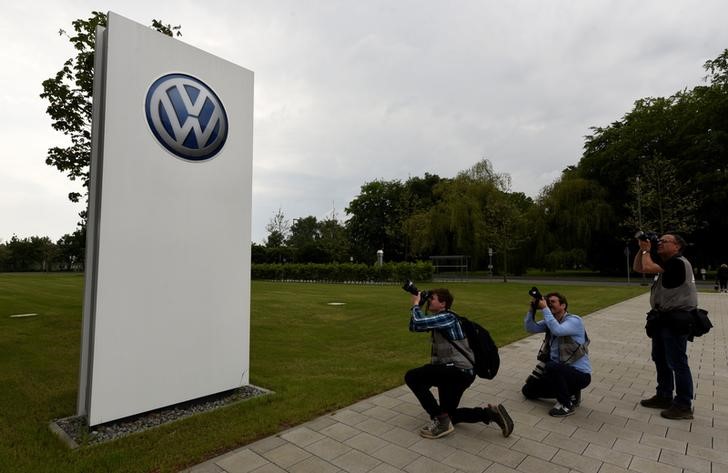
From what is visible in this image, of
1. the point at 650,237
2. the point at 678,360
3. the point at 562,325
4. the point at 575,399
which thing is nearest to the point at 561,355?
the point at 562,325

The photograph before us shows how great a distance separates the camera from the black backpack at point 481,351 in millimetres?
3271

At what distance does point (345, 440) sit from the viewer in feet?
Result: 11.1

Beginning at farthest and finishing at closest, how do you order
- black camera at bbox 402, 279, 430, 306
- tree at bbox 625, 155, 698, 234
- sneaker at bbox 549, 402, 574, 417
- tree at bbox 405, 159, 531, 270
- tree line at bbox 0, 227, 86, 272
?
1. tree line at bbox 0, 227, 86, 272
2. tree at bbox 405, 159, 531, 270
3. tree at bbox 625, 155, 698, 234
4. sneaker at bbox 549, 402, 574, 417
5. black camera at bbox 402, 279, 430, 306

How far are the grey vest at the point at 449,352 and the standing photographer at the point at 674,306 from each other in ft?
6.43

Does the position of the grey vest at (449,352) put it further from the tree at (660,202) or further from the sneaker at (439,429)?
the tree at (660,202)

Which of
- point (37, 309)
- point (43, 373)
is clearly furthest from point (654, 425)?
point (37, 309)

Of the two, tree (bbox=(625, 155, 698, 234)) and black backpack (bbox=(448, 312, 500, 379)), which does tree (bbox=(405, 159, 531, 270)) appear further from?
black backpack (bbox=(448, 312, 500, 379))

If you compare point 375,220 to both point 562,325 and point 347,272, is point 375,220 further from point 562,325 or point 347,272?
point 562,325

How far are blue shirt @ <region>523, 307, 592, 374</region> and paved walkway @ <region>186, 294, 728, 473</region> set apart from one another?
1.69ft

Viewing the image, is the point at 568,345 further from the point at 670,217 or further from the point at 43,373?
the point at 670,217

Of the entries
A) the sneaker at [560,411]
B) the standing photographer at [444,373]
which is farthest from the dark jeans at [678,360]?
the standing photographer at [444,373]

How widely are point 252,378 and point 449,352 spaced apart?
3.02 metres

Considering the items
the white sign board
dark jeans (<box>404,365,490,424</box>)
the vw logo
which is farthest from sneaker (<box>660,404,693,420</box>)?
the vw logo

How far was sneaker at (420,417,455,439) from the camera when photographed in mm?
3398
